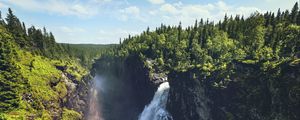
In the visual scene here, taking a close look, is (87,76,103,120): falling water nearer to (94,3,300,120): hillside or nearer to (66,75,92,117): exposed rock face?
(66,75,92,117): exposed rock face

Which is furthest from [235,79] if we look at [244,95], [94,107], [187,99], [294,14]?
[94,107]

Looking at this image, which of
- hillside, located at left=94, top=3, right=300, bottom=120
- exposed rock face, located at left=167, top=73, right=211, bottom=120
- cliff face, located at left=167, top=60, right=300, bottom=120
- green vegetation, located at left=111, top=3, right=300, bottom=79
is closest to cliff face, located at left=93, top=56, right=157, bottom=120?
hillside, located at left=94, top=3, right=300, bottom=120

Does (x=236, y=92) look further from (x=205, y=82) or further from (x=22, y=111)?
(x=22, y=111)

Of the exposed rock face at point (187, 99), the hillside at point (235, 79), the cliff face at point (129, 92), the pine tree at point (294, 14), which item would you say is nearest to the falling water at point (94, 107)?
the cliff face at point (129, 92)

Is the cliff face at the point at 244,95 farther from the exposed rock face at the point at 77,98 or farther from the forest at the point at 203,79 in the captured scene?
the exposed rock face at the point at 77,98

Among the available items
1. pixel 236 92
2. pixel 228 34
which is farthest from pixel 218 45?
pixel 236 92
